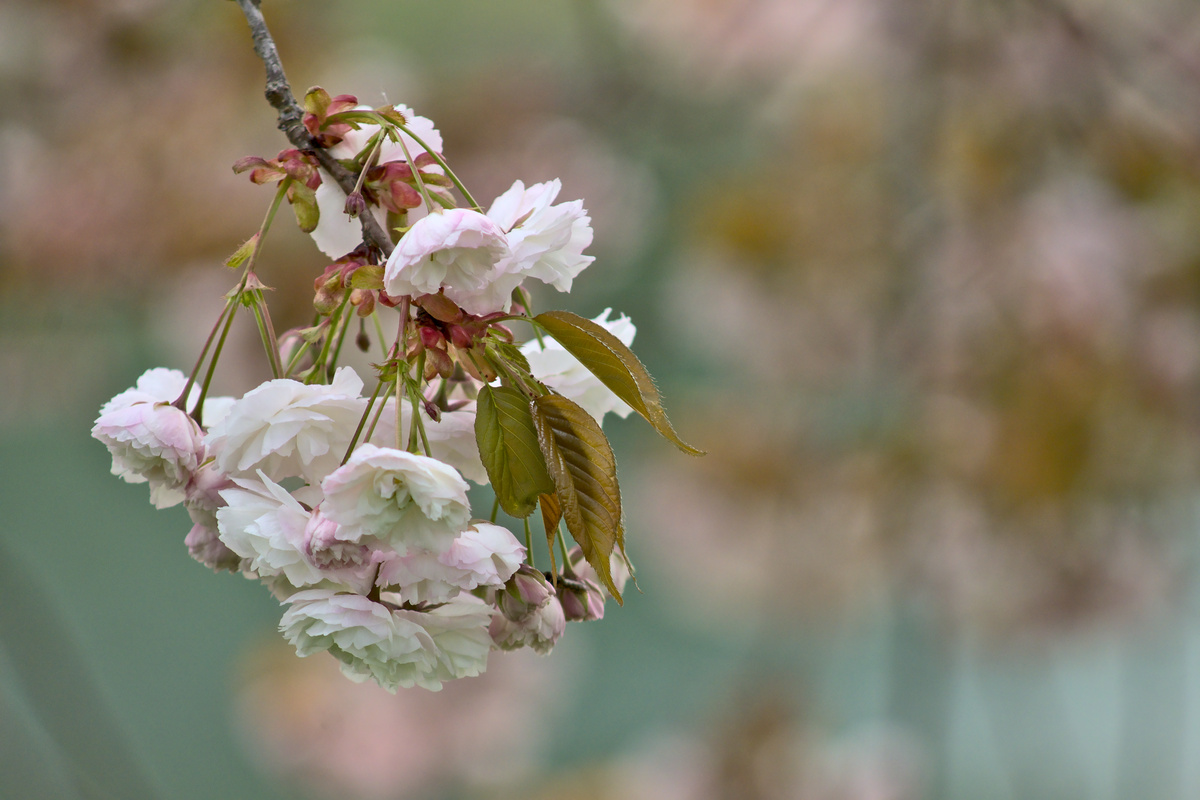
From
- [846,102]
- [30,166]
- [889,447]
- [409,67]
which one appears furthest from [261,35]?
[846,102]

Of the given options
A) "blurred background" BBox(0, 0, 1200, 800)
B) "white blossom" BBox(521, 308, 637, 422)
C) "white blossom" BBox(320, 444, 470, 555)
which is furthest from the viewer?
"blurred background" BBox(0, 0, 1200, 800)

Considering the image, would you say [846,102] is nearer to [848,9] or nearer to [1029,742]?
[848,9]

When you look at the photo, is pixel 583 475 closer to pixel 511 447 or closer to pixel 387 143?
pixel 511 447

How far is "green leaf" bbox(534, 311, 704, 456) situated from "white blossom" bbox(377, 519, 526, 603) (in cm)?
7

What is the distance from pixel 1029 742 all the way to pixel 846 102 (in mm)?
2691

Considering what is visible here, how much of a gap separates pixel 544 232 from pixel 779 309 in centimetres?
180

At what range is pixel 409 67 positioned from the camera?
2.02m

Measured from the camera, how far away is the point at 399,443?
321 mm

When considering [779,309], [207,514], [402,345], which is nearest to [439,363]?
[402,345]

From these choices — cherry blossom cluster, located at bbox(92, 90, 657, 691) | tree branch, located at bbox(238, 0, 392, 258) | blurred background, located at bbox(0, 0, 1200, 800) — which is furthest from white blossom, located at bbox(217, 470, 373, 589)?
blurred background, located at bbox(0, 0, 1200, 800)

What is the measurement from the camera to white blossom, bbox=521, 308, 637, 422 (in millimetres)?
403

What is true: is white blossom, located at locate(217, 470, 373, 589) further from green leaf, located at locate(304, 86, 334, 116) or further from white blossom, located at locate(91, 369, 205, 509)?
green leaf, located at locate(304, 86, 334, 116)

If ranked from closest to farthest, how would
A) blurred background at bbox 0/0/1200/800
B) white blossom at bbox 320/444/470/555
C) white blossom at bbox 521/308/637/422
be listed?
white blossom at bbox 320/444/470/555
white blossom at bbox 521/308/637/422
blurred background at bbox 0/0/1200/800

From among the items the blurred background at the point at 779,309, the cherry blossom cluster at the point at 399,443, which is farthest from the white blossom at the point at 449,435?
the blurred background at the point at 779,309
